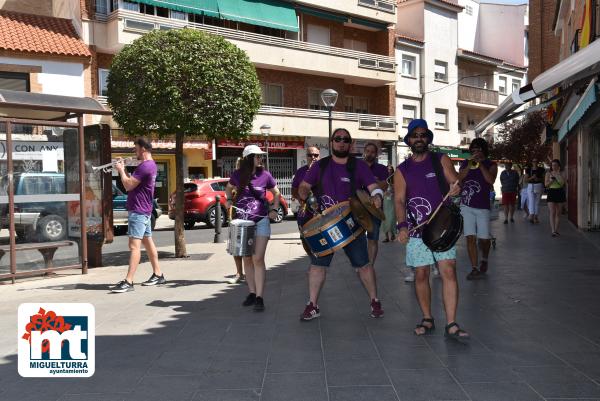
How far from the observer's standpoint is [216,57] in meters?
10.6

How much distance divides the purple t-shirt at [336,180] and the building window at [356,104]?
93.7ft

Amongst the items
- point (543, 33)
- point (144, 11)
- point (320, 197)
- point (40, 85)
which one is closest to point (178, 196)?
point (320, 197)

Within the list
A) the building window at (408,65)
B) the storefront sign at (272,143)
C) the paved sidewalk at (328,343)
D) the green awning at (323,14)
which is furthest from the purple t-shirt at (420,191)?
the building window at (408,65)

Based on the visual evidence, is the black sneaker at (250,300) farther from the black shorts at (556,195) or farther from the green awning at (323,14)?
the green awning at (323,14)

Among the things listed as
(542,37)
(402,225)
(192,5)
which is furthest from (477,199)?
(542,37)

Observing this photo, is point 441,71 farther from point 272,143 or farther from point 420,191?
point 420,191

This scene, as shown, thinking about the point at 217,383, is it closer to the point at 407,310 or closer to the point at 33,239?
the point at 407,310

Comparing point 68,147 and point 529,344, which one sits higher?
point 68,147

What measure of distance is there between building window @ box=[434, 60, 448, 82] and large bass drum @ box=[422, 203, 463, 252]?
3550cm

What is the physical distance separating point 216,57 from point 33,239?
4.14 metres

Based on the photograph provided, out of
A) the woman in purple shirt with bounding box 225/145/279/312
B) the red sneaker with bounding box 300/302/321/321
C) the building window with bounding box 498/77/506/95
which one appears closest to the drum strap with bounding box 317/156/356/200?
the woman in purple shirt with bounding box 225/145/279/312

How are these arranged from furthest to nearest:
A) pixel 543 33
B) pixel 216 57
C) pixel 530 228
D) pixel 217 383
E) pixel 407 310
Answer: pixel 543 33 < pixel 530 228 < pixel 216 57 < pixel 407 310 < pixel 217 383

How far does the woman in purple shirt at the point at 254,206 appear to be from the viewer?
656cm

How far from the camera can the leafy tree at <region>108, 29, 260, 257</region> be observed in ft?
33.8
